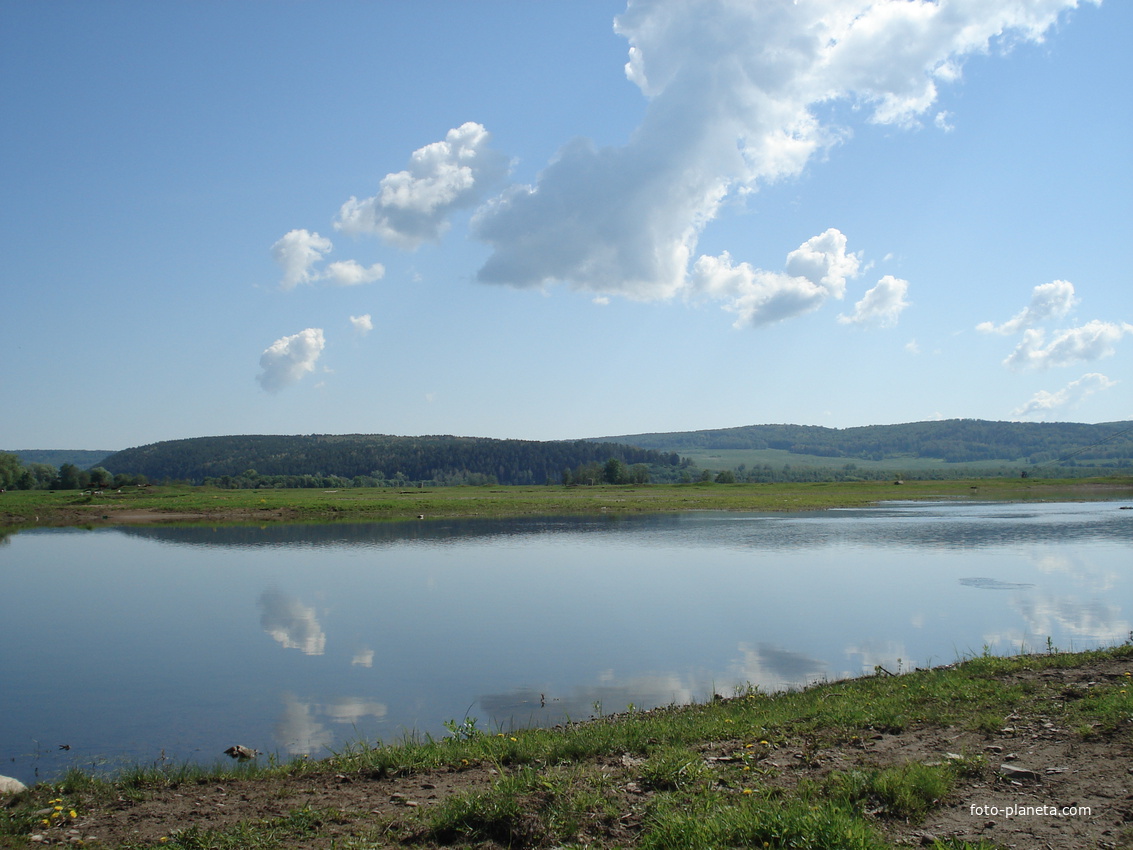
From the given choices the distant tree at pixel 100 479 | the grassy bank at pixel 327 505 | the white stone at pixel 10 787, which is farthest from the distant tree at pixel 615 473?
the white stone at pixel 10 787

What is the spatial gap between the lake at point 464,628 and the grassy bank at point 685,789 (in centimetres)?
275

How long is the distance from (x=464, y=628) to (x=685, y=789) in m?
13.7

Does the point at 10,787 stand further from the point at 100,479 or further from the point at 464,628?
the point at 100,479

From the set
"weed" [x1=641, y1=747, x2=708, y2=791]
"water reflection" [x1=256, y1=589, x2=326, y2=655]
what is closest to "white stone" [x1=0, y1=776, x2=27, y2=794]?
"weed" [x1=641, y1=747, x2=708, y2=791]

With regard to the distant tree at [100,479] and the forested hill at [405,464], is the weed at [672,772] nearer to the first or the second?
the distant tree at [100,479]

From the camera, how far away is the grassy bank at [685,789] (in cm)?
623

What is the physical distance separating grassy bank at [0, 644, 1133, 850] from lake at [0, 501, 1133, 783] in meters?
2.75

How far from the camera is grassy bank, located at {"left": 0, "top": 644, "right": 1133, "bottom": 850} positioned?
20.4ft

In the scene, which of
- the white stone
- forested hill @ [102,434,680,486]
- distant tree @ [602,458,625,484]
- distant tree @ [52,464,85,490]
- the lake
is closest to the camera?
the white stone

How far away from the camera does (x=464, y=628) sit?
20.2 m

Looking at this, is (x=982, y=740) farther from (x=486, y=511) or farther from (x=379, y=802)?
(x=486, y=511)

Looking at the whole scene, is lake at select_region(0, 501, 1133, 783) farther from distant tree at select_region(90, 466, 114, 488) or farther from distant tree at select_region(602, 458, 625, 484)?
distant tree at select_region(602, 458, 625, 484)

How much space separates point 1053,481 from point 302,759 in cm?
13841

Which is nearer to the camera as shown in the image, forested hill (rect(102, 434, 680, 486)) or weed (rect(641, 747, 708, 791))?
weed (rect(641, 747, 708, 791))
